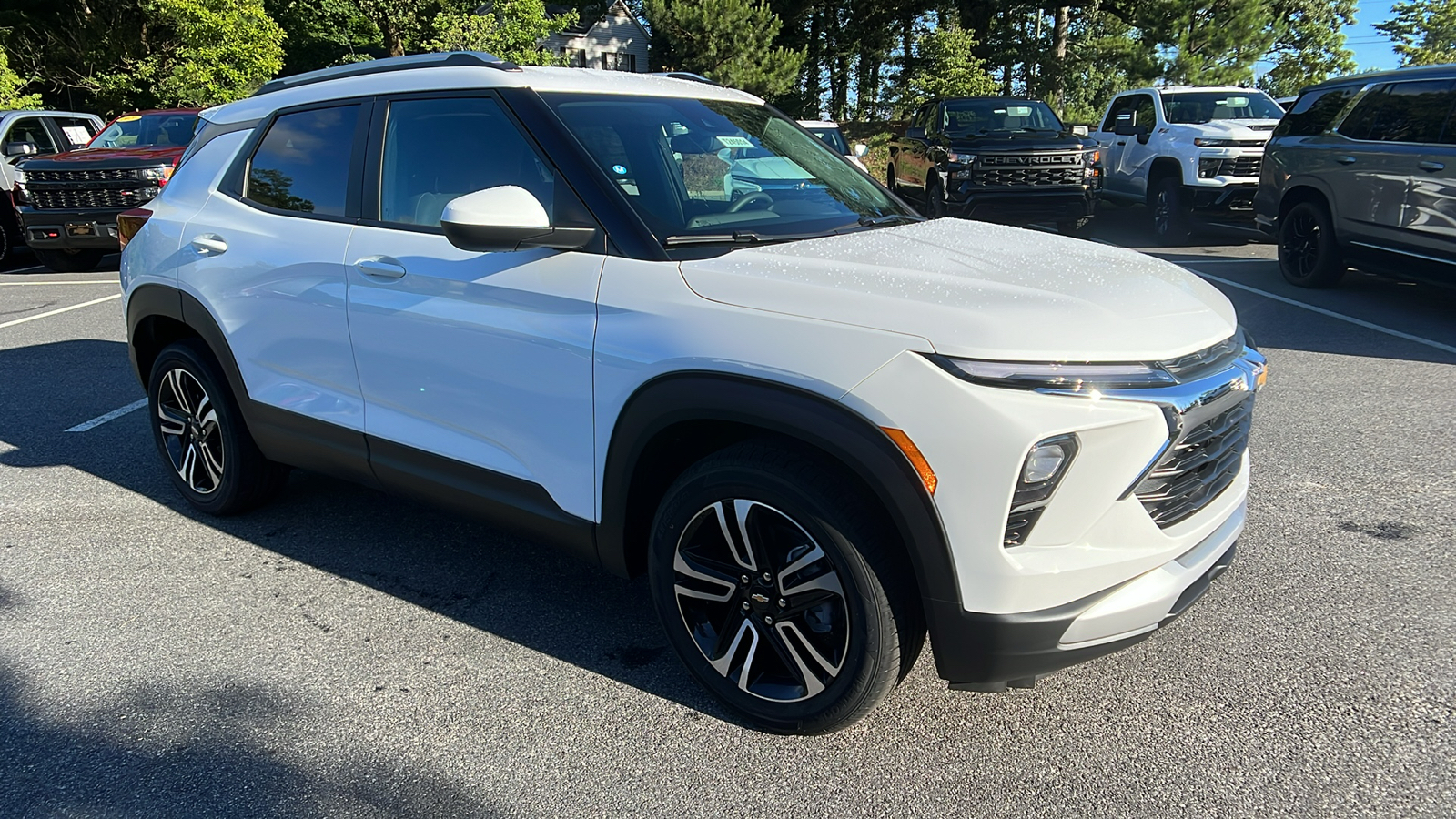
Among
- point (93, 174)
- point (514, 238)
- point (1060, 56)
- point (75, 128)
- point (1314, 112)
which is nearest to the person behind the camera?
point (514, 238)

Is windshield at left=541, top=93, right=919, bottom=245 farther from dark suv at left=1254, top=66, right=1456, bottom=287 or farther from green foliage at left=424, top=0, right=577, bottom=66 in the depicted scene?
green foliage at left=424, top=0, right=577, bottom=66

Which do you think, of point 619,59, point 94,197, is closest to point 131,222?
point 94,197

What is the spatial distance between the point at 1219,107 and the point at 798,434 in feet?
44.4

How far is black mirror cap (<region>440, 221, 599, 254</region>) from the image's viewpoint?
2734 millimetres

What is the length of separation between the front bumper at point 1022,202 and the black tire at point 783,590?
10.6 metres

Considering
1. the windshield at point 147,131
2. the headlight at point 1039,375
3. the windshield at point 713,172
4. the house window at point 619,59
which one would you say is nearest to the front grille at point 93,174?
the windshield at point 147,131

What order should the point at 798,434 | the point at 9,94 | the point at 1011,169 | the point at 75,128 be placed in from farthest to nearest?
the point at 9,94
the point at 75,128
the point at 1011,169
the point at 798,434

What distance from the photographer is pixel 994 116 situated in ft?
45.3

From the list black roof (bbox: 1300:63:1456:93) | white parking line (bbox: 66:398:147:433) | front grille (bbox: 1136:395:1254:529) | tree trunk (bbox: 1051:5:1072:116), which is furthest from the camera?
tree trunk (bbox: 1051:5:1072:116)

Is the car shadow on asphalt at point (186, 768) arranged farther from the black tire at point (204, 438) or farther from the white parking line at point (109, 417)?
the white parking line at point (109, 417)

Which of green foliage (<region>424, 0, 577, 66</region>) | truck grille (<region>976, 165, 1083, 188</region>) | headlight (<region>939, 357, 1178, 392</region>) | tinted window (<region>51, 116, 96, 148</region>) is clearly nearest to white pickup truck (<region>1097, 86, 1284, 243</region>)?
truck grille (<region>976, 165, 1083, 188</region>)

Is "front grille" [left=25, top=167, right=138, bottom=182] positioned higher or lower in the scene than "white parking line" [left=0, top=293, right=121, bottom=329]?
higher

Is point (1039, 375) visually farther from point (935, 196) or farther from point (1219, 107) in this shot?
point (1219, 107)

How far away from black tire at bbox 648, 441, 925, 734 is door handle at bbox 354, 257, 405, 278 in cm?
125
